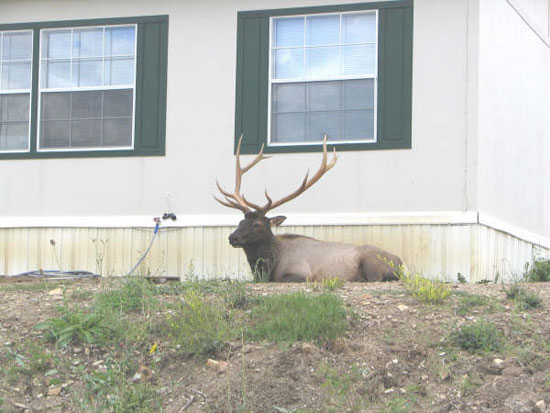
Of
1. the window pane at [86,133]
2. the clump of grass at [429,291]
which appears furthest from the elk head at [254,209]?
the clump of grass at [429,291]

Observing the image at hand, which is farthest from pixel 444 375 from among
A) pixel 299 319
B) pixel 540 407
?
pixel 299 319

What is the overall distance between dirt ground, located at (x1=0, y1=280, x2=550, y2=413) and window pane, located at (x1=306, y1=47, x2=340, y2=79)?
476cm

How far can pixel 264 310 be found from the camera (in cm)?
750

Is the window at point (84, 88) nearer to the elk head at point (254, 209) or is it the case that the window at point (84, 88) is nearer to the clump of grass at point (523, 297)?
the elk head at point (254, 209)

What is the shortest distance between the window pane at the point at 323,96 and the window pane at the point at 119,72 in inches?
96.4

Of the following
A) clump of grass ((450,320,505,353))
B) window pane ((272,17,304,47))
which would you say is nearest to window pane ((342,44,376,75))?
window pane ((272,17,304,47))

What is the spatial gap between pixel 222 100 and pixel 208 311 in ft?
16.7

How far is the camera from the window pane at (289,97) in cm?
1155

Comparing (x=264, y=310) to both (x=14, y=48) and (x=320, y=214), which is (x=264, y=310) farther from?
(x=14, y=48)

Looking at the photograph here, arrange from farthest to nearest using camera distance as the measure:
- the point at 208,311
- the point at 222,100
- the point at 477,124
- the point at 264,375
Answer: the point at 222,100 → the point at 477,124 → the point at 208,311 → the point at 264,375

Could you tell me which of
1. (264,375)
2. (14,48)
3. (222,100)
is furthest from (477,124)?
(14,48)

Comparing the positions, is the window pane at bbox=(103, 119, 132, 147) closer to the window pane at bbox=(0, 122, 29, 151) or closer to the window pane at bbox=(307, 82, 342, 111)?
the window pane at bbox=(0, 122, 29, 151)

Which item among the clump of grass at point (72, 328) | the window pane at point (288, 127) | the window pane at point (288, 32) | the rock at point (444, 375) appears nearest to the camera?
the rock at point (444, 375)

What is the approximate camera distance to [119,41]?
481 inches
